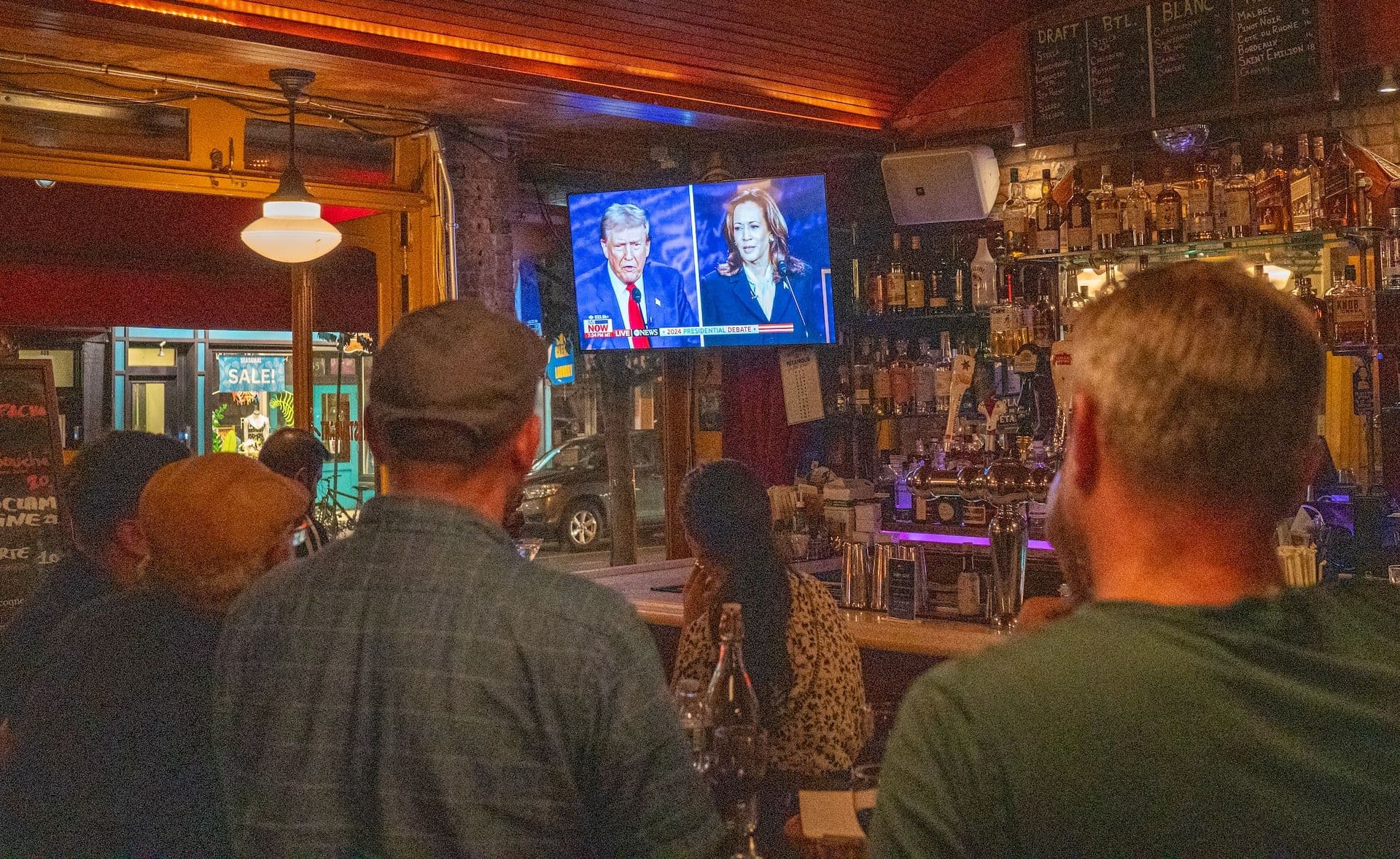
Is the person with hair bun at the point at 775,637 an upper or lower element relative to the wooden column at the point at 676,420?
lower

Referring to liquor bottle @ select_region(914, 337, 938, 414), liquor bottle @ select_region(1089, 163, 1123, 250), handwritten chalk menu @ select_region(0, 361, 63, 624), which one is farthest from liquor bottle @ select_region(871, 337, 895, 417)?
handwritten chalk menu @ select_region(0, 361, 63, 624)

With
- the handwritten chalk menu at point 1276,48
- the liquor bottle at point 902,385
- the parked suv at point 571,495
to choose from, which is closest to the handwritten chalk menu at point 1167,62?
the handwritten chalk menu at point 1276,48

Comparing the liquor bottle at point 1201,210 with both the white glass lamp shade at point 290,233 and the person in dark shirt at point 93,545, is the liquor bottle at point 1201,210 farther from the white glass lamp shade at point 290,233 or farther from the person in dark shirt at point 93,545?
the person in dark shirt at point 93,545

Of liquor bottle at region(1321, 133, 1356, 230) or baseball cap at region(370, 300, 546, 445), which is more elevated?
liquor bottle at region(1321, 133, 1356, 230)

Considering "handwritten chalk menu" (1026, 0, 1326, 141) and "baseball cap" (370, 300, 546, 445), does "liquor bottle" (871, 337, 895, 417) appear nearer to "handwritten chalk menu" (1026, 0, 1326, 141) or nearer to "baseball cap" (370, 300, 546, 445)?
"handwritten chalk menu" (1026, 0, 1326, 141)

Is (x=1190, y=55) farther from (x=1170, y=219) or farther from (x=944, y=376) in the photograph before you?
(x=944, y=376)

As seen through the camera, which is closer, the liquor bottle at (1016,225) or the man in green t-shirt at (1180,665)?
the man in green t-shirt at (1180,665)

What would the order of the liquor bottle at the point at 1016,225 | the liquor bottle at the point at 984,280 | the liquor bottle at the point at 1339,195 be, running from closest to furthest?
the liquor bottle at the point at 1339,195
the liquor bottle at the point at 1016,225
the liquor bottle at the point at 984,280

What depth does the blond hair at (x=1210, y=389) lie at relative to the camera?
35.8 inches

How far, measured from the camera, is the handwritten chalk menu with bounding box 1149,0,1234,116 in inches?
184

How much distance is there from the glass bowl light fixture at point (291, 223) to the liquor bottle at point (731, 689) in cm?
313

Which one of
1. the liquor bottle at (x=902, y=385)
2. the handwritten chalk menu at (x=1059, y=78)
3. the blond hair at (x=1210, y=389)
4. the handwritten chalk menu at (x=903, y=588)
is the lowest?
the handwritten chalk menu at (x=903, y=588)

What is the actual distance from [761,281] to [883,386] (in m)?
0.79

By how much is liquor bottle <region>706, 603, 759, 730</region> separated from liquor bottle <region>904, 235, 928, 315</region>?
4.09 metres
